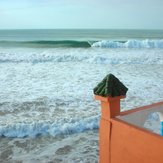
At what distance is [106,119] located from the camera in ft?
9.98

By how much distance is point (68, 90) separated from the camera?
10664mm

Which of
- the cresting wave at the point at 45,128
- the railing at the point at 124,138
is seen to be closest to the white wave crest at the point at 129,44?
the cresting wave at the point at 45,128

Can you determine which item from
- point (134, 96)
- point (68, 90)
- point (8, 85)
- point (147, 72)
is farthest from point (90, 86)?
point (147, 72)

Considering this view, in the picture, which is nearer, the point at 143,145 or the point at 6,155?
the point at 143,145

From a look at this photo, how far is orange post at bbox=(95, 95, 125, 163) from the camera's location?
298 cm

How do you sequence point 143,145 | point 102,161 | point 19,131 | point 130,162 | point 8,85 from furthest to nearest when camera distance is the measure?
point 8,85 < point 19,131 < point 102,161 < point 130,162 < point 143,145

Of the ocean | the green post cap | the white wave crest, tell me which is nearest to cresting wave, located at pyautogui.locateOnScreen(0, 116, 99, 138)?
the ocean

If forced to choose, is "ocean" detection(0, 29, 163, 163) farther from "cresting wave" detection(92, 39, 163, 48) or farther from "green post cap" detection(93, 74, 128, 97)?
"cresting wave" detection(92, 39, 163, 48)

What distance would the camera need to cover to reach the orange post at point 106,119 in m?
2.98

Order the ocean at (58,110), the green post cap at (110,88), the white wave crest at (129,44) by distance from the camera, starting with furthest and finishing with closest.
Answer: the white wave crest at (129,44), the ocean at (58,110), the green post cap at (110,88)

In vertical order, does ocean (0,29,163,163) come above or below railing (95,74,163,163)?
below

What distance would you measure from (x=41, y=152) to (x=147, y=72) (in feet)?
33.5

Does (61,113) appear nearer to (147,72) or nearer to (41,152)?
(41,152)

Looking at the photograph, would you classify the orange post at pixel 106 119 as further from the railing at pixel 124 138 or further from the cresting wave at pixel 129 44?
the cresting wave at pixel 129 44
